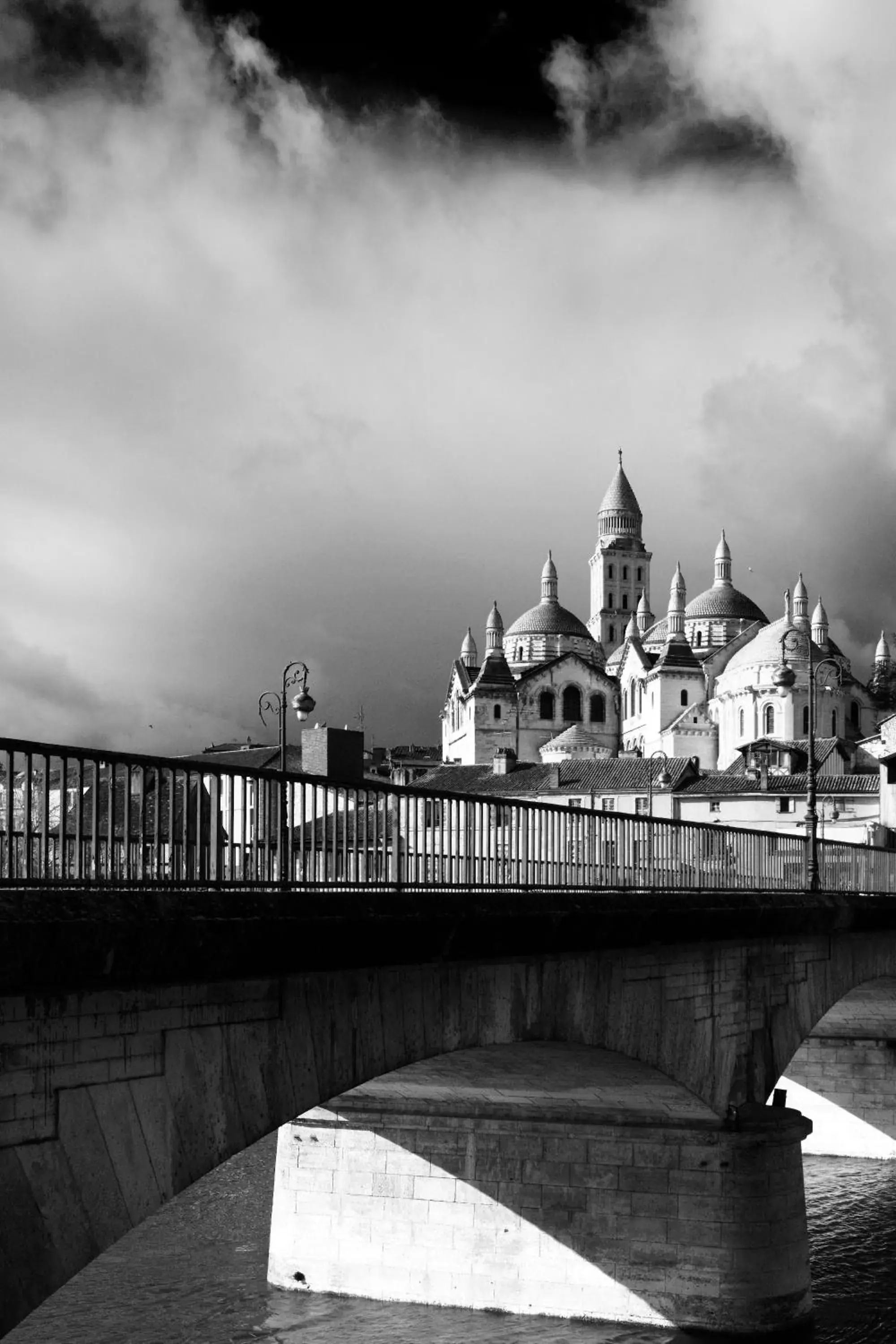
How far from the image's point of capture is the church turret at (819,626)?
132 meters

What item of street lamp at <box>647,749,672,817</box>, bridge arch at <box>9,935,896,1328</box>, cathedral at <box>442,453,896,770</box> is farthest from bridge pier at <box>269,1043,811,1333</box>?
cathedral at <box>442,453,896,770</box>

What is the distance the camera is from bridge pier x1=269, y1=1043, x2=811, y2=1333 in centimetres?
2022

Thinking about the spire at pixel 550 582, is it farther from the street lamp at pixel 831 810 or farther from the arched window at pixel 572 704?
the street lamp at pixel 831 810

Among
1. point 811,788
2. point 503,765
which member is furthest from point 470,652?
point 811,788

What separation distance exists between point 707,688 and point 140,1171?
120 metres

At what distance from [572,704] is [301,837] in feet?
404

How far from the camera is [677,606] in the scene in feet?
483

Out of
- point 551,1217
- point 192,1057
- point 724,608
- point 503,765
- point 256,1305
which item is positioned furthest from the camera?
point 724,608

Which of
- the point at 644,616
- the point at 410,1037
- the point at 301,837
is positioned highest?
the point at 644,616

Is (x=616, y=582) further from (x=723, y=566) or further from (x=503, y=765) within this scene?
(x=503, y=765)

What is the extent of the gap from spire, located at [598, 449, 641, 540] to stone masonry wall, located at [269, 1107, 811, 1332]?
15738 centimetres

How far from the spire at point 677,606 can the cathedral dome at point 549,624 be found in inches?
337

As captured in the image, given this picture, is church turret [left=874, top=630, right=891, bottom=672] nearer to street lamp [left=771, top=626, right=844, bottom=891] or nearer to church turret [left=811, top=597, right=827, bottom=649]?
church turret [left=811, top=597, right=827, bottom=649]

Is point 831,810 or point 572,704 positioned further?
point 572,704
